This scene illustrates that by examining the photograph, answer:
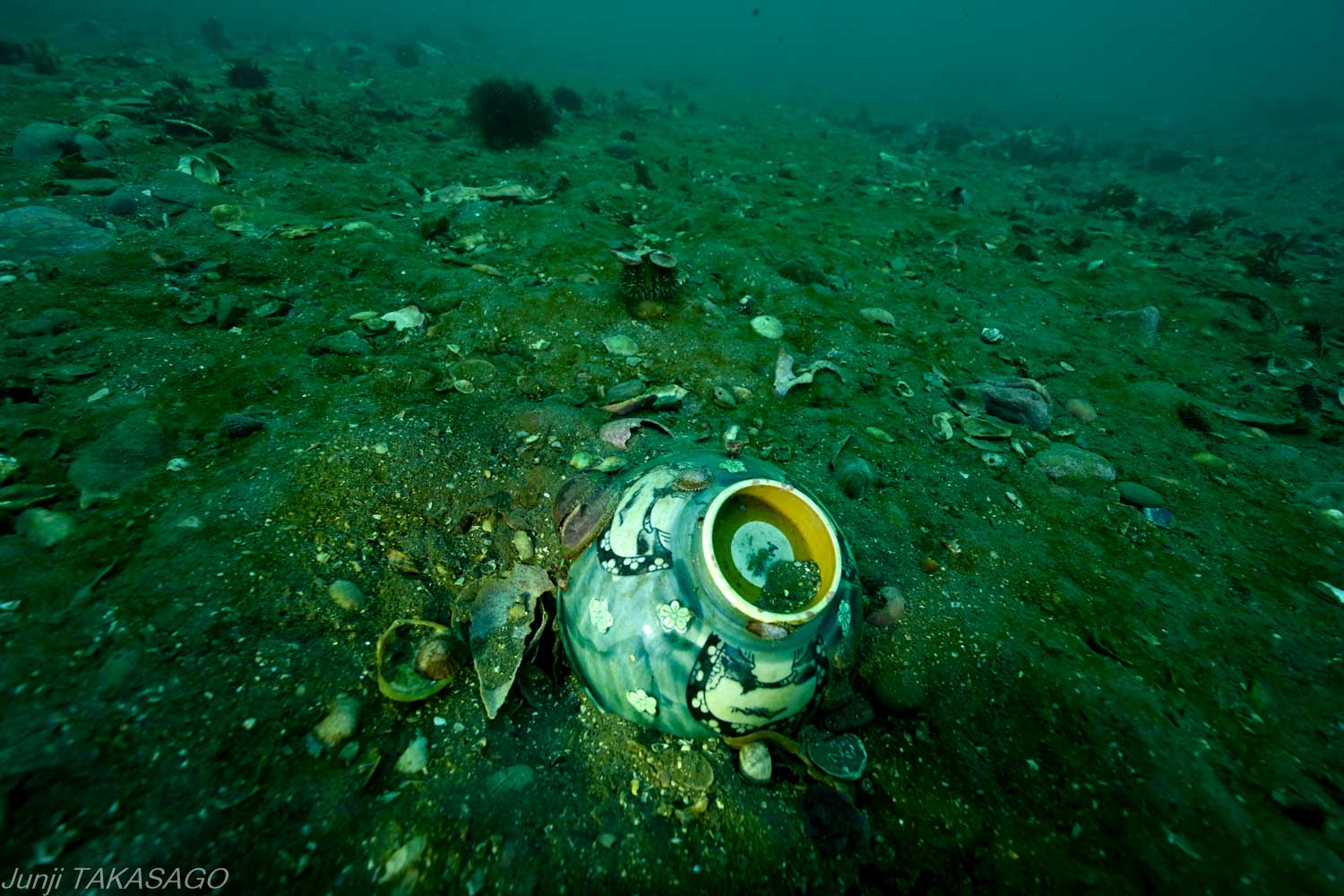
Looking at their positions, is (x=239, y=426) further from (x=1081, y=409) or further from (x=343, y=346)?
(x=1081, y=409)

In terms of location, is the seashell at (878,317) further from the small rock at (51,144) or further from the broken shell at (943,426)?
the small rock at (51,144)

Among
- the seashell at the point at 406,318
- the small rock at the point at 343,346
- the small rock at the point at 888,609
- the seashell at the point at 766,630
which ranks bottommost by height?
the small rock at the point at 888,609

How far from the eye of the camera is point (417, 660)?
7.25 ft

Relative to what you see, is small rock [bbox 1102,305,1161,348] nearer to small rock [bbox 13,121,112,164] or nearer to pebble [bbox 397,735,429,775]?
pebble [bbox 397,735,429,775]

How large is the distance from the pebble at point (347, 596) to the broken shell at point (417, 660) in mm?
254

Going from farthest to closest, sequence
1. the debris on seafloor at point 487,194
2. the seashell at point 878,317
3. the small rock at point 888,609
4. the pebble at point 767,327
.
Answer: the debris on seafloor at point 487,194 < the seashell at point 878,317 < the pebble at point 767,327 < the small rock at point 888,609

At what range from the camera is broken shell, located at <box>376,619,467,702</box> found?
211cm

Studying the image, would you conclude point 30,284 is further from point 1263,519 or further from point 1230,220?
point 1230,220

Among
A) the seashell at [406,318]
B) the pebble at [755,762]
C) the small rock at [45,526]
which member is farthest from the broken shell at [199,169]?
the pebble at [755,762]

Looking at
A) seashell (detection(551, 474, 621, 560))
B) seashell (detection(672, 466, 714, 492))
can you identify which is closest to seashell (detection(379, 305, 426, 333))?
seashell (detection(551, 474, 621, 560))

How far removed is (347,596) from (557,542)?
3.51 ft

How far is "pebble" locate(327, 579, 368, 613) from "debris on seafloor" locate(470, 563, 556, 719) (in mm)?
534

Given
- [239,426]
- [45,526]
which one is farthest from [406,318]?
[45,526]

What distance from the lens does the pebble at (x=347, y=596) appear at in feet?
7.71
